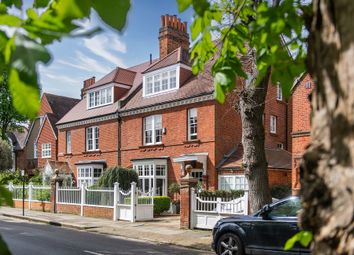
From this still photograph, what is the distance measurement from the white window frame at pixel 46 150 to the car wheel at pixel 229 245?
109 ft

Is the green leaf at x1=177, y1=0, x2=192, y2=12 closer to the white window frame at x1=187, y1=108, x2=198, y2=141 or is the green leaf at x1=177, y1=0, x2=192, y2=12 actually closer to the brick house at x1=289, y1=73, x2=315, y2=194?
the brick house at x1=289, y1=73, x2=315, y2=194

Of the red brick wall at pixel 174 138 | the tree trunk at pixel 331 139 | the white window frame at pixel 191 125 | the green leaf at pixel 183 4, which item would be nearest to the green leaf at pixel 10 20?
A: the green leaf at pixel 183 4

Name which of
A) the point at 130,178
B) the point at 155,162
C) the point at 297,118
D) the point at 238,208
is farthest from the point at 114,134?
the point at 238,208

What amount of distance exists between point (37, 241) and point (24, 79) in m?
14.9

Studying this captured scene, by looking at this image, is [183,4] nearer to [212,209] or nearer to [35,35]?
[35,35]

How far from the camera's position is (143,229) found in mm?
18969

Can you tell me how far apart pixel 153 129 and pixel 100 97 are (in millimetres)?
7590

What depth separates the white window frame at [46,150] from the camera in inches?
1673

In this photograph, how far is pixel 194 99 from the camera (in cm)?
2755

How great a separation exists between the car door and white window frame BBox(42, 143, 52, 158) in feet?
113

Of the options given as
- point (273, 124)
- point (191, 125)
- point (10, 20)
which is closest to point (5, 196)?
point (10, 20)

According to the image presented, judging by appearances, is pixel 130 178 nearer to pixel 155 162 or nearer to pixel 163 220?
pixel 155 162

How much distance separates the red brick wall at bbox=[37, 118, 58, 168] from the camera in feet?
137

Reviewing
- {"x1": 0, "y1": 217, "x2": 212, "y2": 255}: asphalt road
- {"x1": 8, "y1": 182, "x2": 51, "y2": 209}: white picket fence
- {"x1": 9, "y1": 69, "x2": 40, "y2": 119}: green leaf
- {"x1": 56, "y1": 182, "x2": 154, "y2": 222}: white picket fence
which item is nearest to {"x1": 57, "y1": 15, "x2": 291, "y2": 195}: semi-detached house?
{"x1": 56, "y1": 182, "x2": 154, "y2": 222}: white picket fence
